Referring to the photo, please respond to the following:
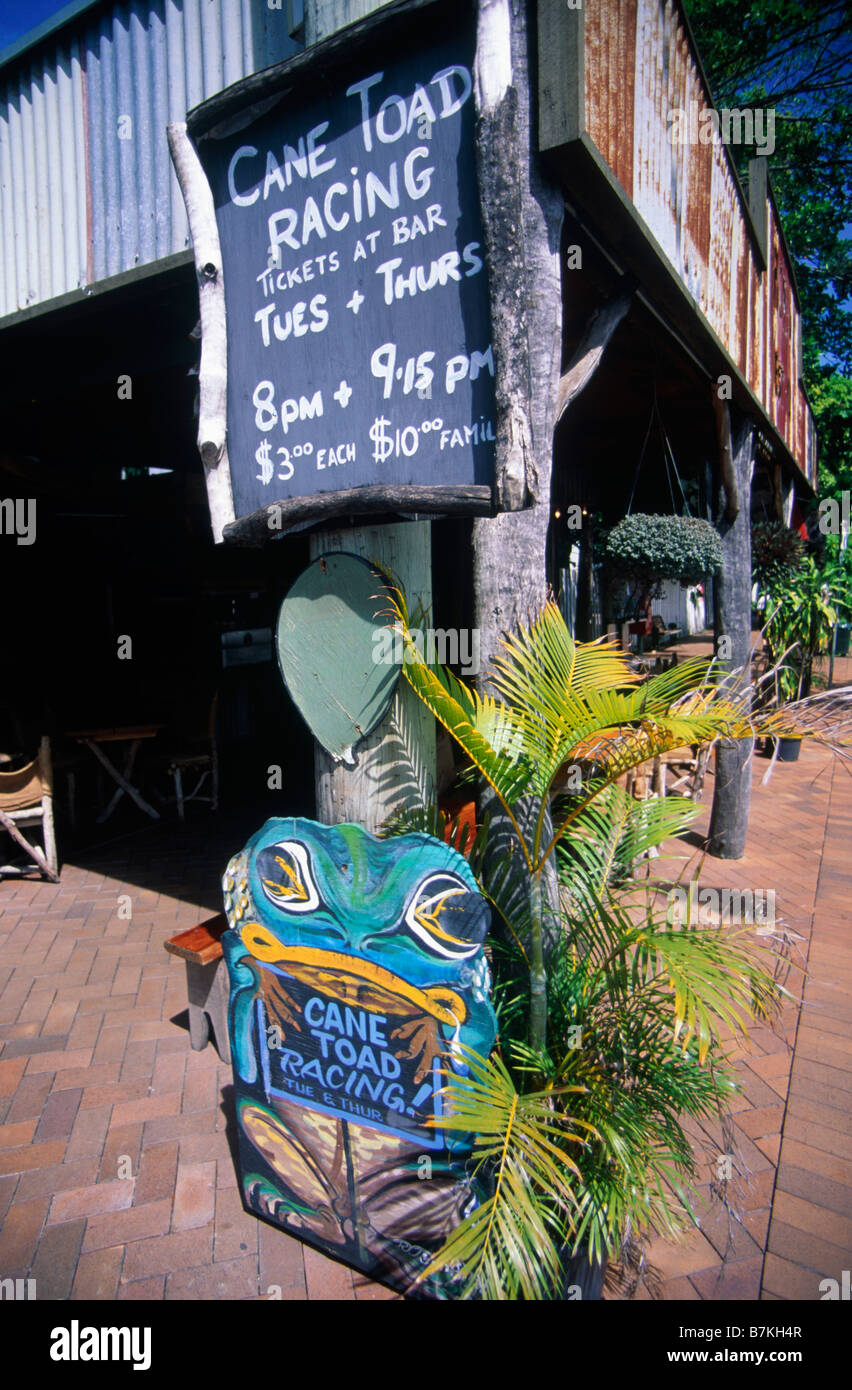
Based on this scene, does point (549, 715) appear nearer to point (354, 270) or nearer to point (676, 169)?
point (354, 270)

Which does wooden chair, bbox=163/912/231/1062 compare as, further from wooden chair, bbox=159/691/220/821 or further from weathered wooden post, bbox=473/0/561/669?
wooden chair, bbox=159/691/220/821

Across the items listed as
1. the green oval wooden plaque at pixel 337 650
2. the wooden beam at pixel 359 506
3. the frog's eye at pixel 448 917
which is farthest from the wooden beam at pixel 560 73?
the frog's eye at pixel 448 917

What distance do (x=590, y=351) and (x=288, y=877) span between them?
6.09ft

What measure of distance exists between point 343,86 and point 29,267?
2588mm

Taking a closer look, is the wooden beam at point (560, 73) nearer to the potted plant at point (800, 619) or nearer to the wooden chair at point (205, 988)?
the wooden chair at point (205, 988)

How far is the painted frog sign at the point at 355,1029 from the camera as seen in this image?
1777 millimetres

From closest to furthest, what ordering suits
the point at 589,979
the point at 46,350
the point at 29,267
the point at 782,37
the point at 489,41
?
1. the point at 489,41
2. the point at 589,979
3. the point at 29,267
4. the point at 46,350
5. the point at 782,37

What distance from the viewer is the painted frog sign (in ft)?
5.83

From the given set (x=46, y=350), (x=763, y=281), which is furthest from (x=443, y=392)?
(x=763, y=281)

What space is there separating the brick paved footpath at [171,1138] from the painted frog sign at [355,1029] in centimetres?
21

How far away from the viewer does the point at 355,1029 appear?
6.34 ft

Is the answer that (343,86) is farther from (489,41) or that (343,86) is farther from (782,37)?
(782,37)

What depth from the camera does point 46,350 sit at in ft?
14.1

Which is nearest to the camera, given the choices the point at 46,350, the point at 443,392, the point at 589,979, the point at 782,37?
the point at 443,392
